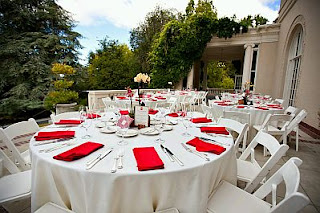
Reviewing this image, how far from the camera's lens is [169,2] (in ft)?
34.0

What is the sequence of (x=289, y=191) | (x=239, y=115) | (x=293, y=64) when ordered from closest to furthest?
1. (x=289, y=191)
2. (x=239, y=115)
3. (x=293, y=64)

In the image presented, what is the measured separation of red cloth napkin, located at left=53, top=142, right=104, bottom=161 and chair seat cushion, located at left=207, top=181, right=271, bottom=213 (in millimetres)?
866

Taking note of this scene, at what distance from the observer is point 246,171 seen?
151cm

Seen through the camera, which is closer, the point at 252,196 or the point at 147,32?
the point at 252,196

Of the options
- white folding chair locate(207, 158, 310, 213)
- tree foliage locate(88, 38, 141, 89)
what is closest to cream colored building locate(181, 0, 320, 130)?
tree foliage locate(88, 38, 141, 89)

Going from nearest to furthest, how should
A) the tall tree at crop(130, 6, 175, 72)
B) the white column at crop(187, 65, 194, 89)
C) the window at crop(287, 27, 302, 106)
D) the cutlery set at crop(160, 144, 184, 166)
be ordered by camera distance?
1. the cutlery set at crop(160, 144, 184, 166)
2. the window at crop(287, 27, 302, 106)
3. the white column at crop(187, 65, 194, 89)
4. the tall tree at crop(130, 6, 175, 72)

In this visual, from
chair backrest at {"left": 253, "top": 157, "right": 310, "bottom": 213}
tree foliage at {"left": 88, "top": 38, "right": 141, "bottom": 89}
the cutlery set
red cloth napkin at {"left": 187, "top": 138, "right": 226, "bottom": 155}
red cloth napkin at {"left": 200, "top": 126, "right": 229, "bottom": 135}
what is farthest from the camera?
tree foliage at {"left": 88, "top": 38, "right": 141, "bottom": 89}

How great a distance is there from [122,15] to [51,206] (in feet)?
35.8

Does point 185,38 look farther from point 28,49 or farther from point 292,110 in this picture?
point 28,49

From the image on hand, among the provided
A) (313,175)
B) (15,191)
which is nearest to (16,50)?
(15,191)

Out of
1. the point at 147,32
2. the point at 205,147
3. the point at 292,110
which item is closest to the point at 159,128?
the point at 205,147

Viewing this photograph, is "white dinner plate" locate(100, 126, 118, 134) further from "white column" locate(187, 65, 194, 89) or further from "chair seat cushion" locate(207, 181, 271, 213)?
"white column" locate(187, 65, 194, 89)

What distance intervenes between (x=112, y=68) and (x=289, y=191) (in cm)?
1129

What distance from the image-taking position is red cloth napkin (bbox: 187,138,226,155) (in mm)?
1094
